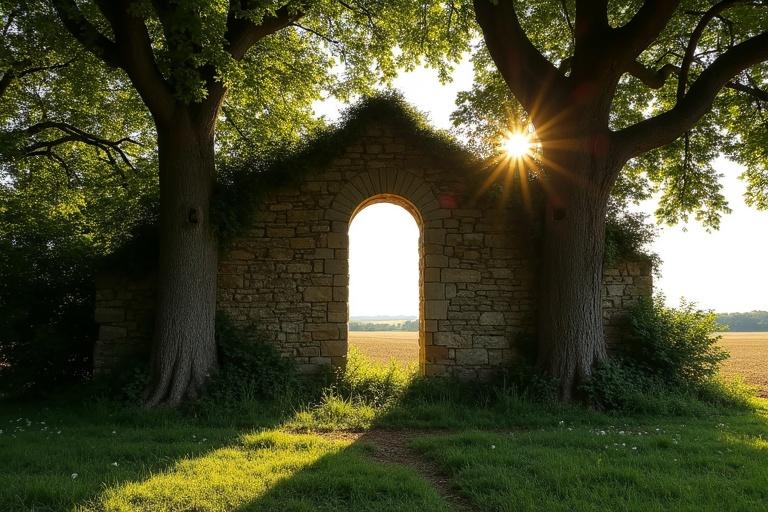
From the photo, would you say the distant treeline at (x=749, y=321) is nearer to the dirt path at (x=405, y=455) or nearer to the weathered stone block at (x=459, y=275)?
the weathered stone block at (x=459, y=275)

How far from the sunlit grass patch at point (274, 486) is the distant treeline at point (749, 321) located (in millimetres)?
51050

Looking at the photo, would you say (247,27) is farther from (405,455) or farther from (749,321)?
(749,321)

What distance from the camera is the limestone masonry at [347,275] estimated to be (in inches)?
335

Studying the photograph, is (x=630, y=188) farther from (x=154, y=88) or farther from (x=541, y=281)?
(x=154, y=88)

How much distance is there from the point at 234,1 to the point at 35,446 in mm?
5940

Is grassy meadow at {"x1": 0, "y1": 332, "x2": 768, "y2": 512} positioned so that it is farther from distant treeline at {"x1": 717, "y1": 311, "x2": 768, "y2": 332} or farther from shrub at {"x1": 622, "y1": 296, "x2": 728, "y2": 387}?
distant treeline at {"x1": 717, "y1": 311, "x2": 768, "y2": 332}

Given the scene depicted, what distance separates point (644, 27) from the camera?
7.21m

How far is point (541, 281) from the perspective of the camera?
8453 millimetres

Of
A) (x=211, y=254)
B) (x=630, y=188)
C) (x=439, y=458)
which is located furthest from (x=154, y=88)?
(x=630, y=188)

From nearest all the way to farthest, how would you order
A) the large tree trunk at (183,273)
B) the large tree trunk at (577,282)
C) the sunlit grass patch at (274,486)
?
1. the sunlit grass patch at (274,486)
2. the large tree trunk at (183,273)
3. the large tree trunk at (577,282)

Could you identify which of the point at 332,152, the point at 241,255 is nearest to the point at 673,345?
the point at 332,152

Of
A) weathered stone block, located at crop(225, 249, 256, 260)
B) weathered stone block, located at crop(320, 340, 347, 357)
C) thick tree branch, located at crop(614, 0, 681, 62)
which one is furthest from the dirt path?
thick tree branch, located at crop(614, 0, 681, 62)

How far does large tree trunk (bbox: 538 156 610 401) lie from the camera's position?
7.59m

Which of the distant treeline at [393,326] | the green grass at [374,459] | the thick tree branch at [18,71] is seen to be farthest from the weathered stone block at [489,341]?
the distant treeline at [393,326]
